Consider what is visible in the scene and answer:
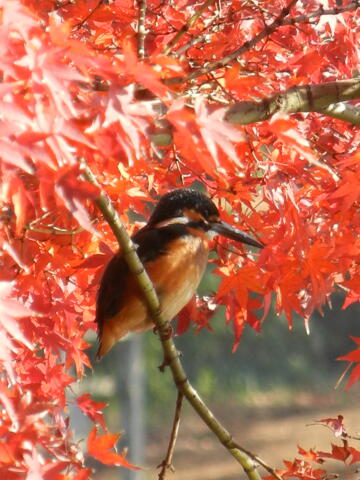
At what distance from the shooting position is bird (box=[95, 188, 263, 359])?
3.09 meters

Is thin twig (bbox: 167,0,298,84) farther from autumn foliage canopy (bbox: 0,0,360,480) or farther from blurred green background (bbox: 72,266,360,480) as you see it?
blurred green background (bbox: 72,266,360,480)

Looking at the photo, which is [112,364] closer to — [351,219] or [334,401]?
[334,401]

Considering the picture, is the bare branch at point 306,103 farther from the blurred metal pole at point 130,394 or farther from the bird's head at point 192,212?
the blurred metal pole at point 130,394

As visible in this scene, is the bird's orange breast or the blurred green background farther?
the blurred green background

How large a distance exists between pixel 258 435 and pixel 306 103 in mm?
10548

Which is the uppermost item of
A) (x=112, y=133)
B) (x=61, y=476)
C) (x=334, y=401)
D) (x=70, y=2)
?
(x=70, y=2)

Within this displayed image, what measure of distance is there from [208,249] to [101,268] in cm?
36

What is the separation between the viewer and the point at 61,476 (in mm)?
2111

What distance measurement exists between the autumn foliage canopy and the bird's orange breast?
0.32 ft

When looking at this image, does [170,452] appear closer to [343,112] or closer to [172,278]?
[172,278]

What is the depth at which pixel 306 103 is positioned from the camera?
2.68 m

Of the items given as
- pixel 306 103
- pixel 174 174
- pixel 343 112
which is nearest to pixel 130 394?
pixel 174 174

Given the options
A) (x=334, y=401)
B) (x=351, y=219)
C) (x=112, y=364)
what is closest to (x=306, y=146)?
(x=351, y=219)

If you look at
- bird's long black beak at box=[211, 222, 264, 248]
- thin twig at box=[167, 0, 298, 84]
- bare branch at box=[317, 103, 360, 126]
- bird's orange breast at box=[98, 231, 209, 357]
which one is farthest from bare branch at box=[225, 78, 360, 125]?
bird's orange breast at box=[98, 231, 209, 357]
